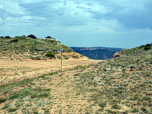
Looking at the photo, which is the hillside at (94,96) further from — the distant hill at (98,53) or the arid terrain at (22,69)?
the distant hill at (98,53)

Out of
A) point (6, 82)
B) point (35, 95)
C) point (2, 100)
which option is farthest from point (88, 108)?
point (6, 82)

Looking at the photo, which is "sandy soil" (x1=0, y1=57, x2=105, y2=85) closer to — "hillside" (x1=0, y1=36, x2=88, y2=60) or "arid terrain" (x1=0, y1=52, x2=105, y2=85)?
"arid terrain" (x1=0, y1=52, x2=105, y2=85)

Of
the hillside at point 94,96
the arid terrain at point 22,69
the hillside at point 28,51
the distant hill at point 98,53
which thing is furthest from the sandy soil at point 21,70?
the distant hill at point 98,53

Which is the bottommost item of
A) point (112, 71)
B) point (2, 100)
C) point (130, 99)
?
point (2, 100)

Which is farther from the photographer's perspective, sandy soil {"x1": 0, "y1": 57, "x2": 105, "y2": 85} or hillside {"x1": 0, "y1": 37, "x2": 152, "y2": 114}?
sandy soil {"x1": 0, "y1": 57, "x2": 105, "y2": 85}

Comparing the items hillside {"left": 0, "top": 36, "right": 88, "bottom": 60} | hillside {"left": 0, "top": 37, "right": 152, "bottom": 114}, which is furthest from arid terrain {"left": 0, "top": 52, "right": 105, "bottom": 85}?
hillside {"left": 0, "top": 37, "right": 152, "bottom": 114}

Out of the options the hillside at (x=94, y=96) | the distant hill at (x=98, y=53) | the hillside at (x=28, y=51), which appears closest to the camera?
the hillside at (x=94, y=96)

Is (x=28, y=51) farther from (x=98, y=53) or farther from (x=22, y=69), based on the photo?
(x=98, y=53)

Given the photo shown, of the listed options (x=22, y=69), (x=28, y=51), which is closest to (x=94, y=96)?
(x=22, y=69)

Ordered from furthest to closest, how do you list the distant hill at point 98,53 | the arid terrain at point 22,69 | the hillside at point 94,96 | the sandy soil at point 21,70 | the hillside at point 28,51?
the distant hill at point 98,53, the hillside at point 28,51, the arid terrain at point 22,69, the sandy soil at point 21,70, the hillside at point 94,96

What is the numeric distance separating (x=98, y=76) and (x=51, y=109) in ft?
26.2

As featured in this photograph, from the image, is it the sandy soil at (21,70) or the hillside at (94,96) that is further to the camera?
the sandy soil at (21,70)

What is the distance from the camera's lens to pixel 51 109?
917 cm

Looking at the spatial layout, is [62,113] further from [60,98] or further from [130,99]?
[130,99]
